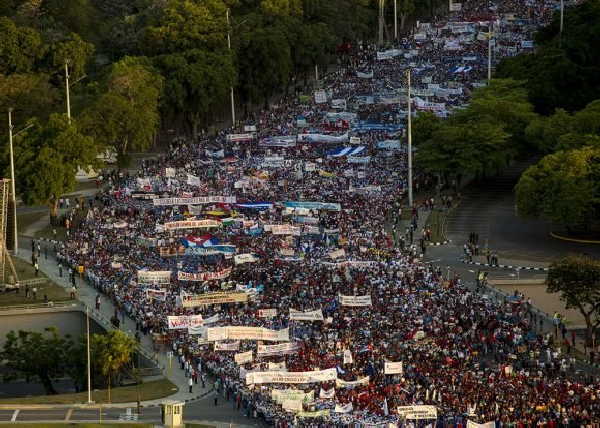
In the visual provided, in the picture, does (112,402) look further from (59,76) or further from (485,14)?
(485,14)

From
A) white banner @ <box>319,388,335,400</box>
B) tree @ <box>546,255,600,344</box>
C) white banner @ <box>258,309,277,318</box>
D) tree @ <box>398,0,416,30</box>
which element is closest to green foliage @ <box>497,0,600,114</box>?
tree @ <box>398,0,416,30</box>

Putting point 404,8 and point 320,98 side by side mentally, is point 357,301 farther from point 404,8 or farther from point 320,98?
point 404,8

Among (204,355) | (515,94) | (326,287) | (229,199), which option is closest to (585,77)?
(515,94)

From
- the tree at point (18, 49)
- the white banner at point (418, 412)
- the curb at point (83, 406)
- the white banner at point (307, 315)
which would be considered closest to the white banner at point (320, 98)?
the tree at point (18, 49)

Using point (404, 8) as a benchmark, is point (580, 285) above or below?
below

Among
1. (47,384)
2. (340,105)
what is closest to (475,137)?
(340,105)

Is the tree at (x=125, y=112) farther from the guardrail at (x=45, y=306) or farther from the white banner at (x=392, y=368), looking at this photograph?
the white banner at (x=392, y=368)
